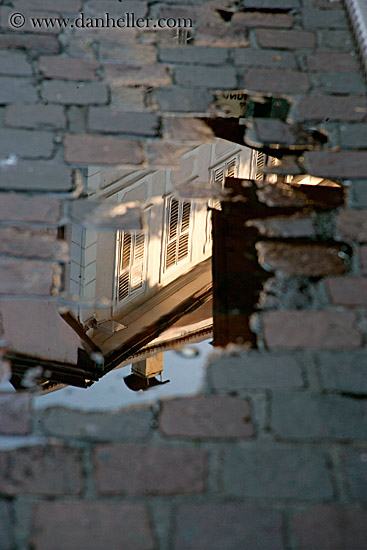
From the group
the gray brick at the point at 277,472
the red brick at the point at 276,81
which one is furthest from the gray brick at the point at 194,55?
the gray brick at the point at 277,472

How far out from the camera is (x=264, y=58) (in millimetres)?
5035

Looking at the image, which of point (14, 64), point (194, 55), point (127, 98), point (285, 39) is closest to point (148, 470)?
point (127, 98)

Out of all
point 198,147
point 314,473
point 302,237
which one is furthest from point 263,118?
point 314,473

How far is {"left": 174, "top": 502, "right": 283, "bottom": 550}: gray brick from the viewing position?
222cm

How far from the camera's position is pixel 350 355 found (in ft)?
9.60

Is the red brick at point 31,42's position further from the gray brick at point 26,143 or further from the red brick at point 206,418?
the red brick at point 206,418

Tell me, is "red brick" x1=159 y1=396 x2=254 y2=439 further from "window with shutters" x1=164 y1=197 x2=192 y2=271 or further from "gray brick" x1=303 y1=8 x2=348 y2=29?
"gray brick" x1=303 y1=8 x2=348 y2=29

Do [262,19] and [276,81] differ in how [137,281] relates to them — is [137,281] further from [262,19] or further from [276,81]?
[262,19]

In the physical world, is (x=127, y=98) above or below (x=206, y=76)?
below

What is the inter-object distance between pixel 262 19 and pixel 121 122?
1.82 meters

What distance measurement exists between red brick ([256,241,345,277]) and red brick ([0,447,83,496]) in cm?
→ 137

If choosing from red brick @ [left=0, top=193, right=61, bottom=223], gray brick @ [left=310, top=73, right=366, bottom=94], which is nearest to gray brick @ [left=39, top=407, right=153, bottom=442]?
red brick @ [left=0, top=193, right=61, bottom=223]

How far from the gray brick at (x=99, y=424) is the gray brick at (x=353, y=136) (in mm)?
2277

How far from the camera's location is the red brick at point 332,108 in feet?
14.8
